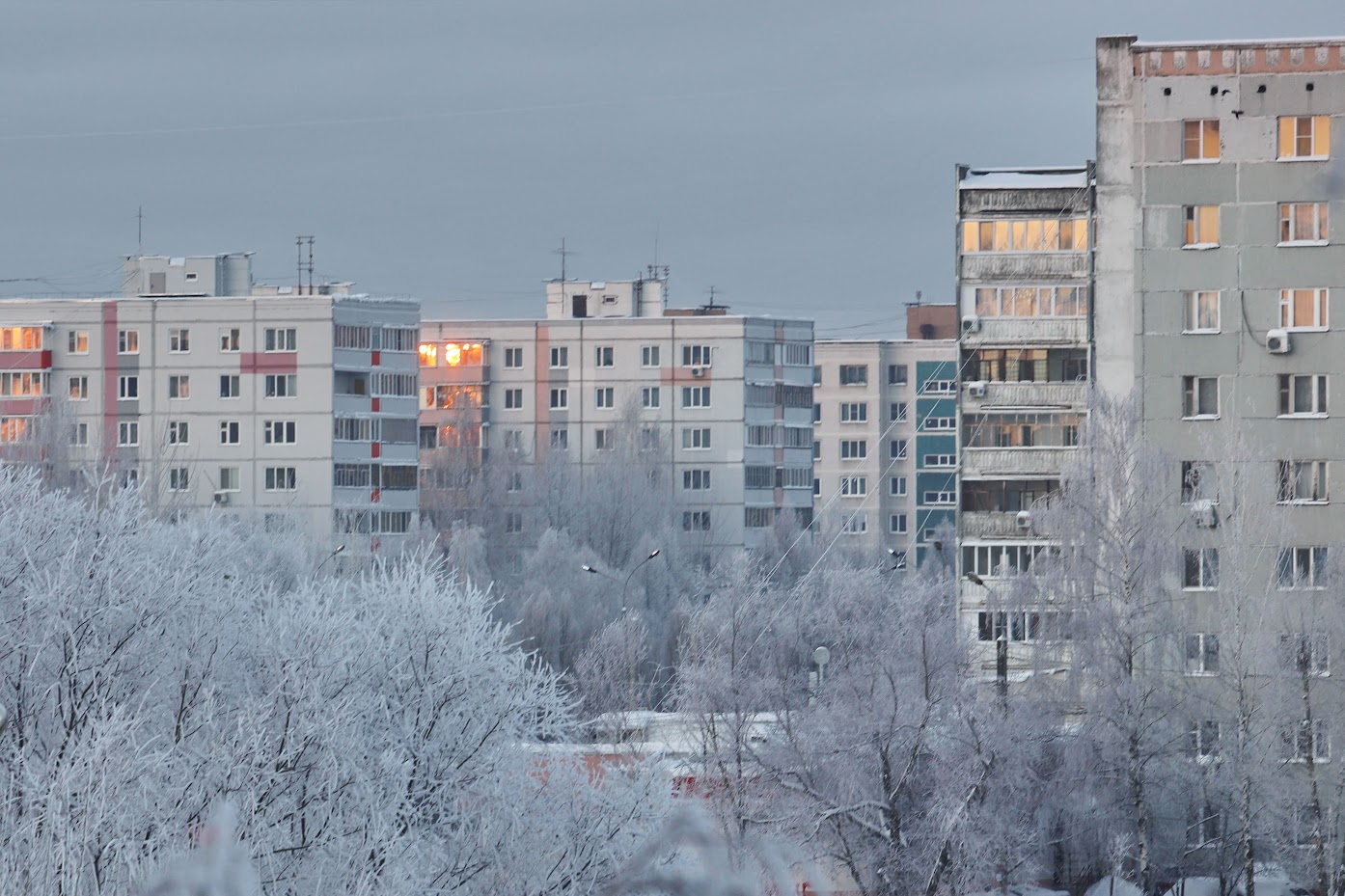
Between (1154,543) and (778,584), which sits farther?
(778,584)

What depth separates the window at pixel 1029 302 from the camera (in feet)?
134

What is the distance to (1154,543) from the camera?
36.9 metres

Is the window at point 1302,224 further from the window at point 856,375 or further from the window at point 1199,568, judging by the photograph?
the window at point 856,375

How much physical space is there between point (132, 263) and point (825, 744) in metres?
51.6

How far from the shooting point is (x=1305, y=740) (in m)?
34.6

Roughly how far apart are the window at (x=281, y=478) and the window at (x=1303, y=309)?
136ft

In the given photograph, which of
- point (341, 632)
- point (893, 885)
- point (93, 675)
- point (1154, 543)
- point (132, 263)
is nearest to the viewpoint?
point (93, 675)

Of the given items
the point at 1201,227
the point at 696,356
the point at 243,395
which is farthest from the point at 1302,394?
the point at 696,356

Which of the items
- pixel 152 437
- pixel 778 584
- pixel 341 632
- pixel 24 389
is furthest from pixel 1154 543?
pixel 24 389

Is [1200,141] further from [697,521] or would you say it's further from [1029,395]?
[697,521]

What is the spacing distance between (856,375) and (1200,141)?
65419 millimetres

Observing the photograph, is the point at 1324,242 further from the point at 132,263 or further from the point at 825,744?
the point at 132,263

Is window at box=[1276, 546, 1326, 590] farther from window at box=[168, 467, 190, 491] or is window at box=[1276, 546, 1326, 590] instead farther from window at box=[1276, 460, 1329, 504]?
window at box=[168, 467, 190, 491]

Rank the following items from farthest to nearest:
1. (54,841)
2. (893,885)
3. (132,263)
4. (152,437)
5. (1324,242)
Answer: (132,263) < (152,437) < (1324,242) < (893,885) < (54,841)
